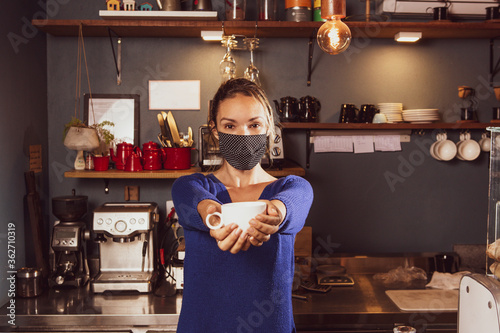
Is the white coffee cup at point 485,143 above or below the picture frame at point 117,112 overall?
below

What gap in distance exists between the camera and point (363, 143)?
2795 mm

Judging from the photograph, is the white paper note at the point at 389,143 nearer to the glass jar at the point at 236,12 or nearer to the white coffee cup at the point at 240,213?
the glass jar at the point at 236,12

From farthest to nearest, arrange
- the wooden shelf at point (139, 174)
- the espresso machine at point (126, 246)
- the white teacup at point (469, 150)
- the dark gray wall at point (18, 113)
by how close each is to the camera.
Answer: the white teacup at point (469, 150)
the wooden shelf at point (139, 174)
the espresso machine at point (126, 246)
the dark gray wall at point (18, 113)

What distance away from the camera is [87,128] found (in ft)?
8.05

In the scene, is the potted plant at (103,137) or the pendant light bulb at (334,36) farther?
the potted plant at (103,137)

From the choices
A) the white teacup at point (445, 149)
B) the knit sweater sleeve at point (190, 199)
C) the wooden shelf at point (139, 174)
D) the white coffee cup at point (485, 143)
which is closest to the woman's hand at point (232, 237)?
the knit sweater sleeve at point (190, 199)

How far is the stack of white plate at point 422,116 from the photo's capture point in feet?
8.52

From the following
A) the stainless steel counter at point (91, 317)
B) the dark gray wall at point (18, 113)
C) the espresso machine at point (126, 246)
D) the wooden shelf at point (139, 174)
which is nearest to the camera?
the stainless steel counter at point (91, 317)

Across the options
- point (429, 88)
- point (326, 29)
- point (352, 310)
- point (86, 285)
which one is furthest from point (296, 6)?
point (86, 285)

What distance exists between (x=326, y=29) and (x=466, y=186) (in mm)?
1459

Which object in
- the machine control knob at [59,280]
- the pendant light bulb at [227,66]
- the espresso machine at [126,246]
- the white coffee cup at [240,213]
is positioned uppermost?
the pendant light bulb at [227,66]

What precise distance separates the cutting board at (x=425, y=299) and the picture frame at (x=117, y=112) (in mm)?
1696

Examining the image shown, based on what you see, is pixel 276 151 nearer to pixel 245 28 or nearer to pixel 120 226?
pixel 245 28

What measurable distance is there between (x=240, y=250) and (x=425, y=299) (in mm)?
1485
